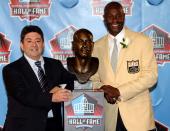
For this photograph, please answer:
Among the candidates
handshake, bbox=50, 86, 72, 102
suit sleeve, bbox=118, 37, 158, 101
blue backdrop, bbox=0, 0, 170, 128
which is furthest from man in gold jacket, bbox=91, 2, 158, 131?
blue backdrop, bbox=0, 0, 170, 128

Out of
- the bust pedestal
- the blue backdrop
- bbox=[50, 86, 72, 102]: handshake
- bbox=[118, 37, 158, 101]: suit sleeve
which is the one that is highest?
the blue backdrop

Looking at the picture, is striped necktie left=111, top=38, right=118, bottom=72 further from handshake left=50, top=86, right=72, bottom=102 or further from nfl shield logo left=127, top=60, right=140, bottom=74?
handshake left=50, top=86, right=72, bottom=102

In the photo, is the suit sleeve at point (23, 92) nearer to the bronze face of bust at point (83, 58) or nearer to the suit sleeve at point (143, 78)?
the bronze face of bust at point (83, 58)

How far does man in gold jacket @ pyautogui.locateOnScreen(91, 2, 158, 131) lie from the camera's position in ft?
6.98

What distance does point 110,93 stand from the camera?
202 centimetres

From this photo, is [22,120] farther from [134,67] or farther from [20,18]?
[20,18]

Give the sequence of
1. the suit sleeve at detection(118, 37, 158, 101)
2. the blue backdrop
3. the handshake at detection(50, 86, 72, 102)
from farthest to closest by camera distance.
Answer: the blue backdrop < the suit sleeve at detection(118, 37, 158, 101) < the handshake at detection(50, 86, 72, 102)

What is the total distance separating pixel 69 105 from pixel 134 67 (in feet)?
1.53

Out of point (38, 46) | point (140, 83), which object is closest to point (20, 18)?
point (38, 46)

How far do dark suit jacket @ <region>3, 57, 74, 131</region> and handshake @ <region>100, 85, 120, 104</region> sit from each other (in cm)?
24

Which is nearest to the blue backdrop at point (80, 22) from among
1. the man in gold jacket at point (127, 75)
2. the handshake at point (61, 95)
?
the man in gold jacket at point (127, 75)

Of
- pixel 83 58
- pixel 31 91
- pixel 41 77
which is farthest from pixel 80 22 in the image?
pixel 31 91

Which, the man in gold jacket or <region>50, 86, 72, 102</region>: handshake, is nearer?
<region>50, 86, 72, 102</region>: handshake

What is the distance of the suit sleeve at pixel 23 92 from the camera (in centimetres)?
201
